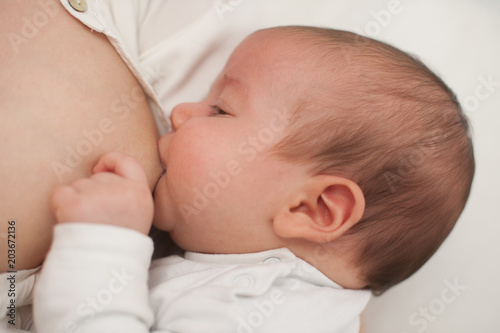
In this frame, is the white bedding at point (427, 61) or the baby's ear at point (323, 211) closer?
the baby's ear at point (323, 211)

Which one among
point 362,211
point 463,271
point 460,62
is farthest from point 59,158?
point 460,62

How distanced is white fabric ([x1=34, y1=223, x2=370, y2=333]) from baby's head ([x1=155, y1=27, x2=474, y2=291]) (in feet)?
0.18

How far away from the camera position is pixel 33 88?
36.9 inches

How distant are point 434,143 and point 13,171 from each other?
914 millimetres

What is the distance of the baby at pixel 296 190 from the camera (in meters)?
0.97

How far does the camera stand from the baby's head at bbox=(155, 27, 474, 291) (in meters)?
1.00

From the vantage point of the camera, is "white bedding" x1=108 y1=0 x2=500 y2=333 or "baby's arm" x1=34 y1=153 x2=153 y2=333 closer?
"baby's arm" x1=34 y1=153 x2=153 y2=333

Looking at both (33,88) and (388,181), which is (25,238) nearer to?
(33,88)

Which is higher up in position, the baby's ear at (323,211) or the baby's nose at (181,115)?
the baby's nose at (181,115)

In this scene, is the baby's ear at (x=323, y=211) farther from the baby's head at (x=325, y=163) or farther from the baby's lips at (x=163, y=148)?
the baby's lips at (x=163, y=148)

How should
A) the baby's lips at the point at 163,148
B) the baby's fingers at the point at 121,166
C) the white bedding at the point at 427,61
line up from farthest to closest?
the white bedding at the point at 427,61, the baby's lips at the point at 163,148, the baby's fingers at the point at 121,166

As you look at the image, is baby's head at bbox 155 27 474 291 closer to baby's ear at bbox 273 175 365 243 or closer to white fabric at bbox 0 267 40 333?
baby's ear at bbox 273 175 365 243

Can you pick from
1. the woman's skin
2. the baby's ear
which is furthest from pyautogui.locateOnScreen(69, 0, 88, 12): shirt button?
the baby's ear

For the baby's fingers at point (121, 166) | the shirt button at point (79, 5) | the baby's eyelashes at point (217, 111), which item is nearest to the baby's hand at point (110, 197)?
the baby's fingers at point (121, 166)
